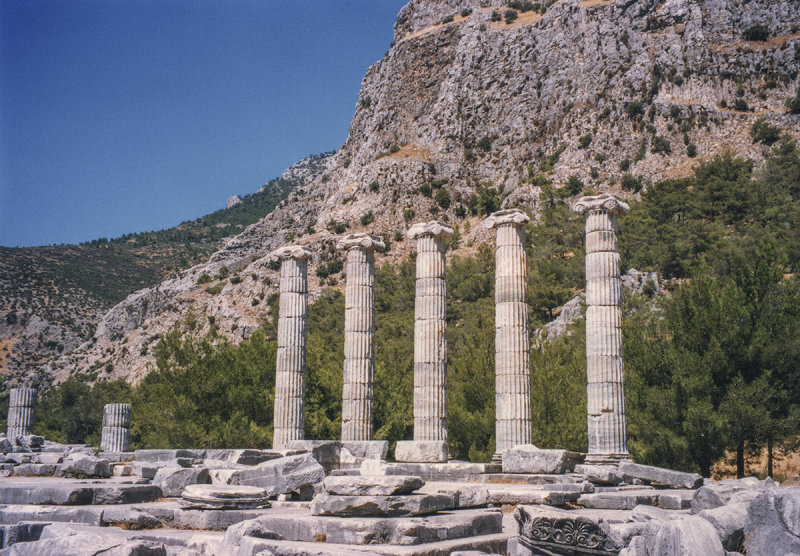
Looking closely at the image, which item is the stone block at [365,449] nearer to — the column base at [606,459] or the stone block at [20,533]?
the column base at [606,459]

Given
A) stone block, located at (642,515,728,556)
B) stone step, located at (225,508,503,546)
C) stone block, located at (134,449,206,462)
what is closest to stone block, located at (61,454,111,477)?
stone block, located at (134,449,206,462)

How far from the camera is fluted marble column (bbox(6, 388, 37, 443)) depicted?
33.8 m

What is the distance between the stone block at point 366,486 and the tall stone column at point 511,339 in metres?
10.4

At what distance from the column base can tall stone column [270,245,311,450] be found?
9.23 m

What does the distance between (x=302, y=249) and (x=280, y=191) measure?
129587mm

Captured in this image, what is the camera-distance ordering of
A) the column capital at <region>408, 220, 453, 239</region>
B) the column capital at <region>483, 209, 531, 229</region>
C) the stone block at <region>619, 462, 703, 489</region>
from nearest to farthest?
the stone block at <region>619, 462, 703, 489</region> < the column capital at <region>483, 209, 531, 229</region> < the column capital at <region>408, 220, 453, 239</region>

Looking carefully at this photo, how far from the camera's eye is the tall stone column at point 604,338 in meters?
20.2

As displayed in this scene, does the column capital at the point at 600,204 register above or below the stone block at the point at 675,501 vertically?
above

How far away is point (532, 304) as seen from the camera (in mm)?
47156

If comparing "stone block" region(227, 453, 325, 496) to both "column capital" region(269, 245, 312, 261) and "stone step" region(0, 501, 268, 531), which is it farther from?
"column capital" region(269, 245, 312, 261)

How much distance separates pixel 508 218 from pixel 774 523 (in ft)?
48.4

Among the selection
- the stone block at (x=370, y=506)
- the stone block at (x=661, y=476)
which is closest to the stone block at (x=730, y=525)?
the stone block at (x=370, y=506)

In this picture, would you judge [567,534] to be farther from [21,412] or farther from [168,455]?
[21,412]

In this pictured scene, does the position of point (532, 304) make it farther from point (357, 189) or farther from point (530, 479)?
point (357, 189)
